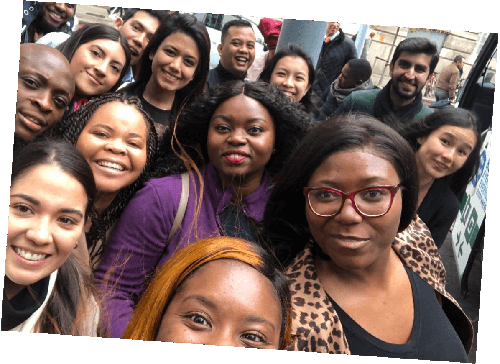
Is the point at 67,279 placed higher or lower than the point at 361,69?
lower

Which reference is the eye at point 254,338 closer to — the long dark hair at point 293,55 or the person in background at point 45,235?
the person in background at point 45,235

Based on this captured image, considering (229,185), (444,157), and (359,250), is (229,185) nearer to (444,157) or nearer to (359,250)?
(359,250)

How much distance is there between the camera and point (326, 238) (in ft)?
5.70

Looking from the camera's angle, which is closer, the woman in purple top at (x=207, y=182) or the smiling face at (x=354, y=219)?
the smiling face at (x=354, y=219)

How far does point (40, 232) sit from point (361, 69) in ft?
4.14

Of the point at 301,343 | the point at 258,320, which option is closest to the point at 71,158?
the point at 258,320

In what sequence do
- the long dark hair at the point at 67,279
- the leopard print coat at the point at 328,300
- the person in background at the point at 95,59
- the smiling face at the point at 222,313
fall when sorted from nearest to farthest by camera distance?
the smiling face at the point at 222,313 → the leopard print coat at the point at 328,300 → the long dark hair at the point at 67,279 → the person in background at the point at 95,59

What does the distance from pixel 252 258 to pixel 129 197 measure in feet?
1.82

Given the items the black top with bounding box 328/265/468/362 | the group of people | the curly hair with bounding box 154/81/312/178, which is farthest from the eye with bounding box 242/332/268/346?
the curly hair with bounding box 154/81/312/178

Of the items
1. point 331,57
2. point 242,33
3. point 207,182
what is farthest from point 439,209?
point 242,33

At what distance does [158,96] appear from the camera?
1.92 m

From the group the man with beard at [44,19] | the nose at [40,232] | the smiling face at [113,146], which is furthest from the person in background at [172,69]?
the nose at [40,232]

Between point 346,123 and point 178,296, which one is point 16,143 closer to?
point 178,296

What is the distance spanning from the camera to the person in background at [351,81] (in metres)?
1.89
